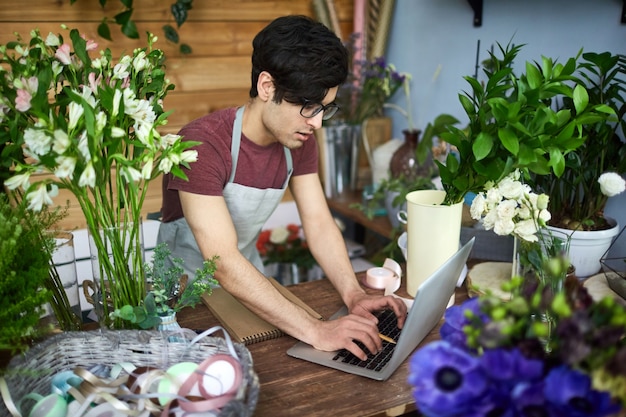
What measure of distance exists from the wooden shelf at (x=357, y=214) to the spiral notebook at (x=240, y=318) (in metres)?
0.70

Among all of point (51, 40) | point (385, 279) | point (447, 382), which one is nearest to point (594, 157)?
point (385, 279)

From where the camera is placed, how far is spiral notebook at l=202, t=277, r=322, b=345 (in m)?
1.28

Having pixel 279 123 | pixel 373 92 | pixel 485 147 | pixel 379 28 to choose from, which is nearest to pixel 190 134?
pixel 279 123

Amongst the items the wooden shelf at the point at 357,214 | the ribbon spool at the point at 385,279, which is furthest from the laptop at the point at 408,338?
the wooden shelf at the point at 357,214

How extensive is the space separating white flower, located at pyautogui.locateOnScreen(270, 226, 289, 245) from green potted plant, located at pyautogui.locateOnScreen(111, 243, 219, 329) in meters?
1.35

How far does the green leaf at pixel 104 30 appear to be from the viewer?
224 centimetres

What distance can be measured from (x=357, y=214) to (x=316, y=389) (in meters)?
1.27

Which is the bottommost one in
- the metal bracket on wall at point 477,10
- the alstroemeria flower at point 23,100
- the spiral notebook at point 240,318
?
the spiral notebook at point 240,318

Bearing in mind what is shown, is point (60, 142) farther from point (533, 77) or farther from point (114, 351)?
point (533, 77)

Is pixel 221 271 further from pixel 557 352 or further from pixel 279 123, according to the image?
pixel 557 352

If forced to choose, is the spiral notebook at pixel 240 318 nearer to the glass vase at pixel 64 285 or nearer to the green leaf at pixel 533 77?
the glass vase at pixel 64 285

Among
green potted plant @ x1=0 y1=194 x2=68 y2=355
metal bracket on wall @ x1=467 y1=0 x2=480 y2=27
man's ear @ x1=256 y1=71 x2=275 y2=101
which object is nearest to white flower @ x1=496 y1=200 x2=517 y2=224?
man's ear @ x1=256 y1=71 x2=275 y2=101

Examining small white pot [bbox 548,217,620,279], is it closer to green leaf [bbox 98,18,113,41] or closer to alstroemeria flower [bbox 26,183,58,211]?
alstroemeria flower [bbox 26,183,58,211]

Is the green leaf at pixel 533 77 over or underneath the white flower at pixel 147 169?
over
